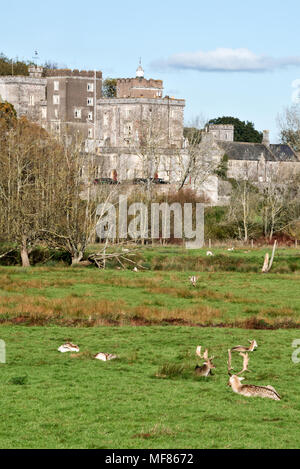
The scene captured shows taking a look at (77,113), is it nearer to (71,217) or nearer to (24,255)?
(71,217)

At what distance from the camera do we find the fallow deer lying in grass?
16.8 m

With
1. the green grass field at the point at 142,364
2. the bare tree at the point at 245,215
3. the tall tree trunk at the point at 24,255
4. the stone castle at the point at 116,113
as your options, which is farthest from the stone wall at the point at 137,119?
the green grass field at the point at 142,364

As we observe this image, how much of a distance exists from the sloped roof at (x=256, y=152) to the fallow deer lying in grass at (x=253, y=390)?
107090mm

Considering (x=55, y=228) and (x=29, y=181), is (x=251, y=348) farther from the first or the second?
(x=29, y=181)

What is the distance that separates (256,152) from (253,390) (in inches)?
4508

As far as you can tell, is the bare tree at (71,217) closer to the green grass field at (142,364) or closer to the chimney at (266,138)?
the green grass field at (142,364)

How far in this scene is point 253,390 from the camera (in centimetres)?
1694

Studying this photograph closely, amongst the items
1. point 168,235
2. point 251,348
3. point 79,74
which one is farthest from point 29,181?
point 79,74

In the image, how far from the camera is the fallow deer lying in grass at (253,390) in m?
16.8

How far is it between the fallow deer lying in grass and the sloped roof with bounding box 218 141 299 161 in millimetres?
107090

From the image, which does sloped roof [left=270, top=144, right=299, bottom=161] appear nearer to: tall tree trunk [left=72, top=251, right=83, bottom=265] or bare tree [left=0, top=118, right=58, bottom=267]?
bare tree [left=0, top=118, right=58, bottom=267]

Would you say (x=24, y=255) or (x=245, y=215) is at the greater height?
(x=245, y=215)

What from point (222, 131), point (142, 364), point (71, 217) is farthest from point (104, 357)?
point (222, 131)

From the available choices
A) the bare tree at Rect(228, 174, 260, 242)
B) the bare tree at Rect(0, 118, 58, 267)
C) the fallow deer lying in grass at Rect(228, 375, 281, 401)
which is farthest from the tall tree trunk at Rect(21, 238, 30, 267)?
the fallow deer lying in grass at Rect(228, 375, 281, 401)
